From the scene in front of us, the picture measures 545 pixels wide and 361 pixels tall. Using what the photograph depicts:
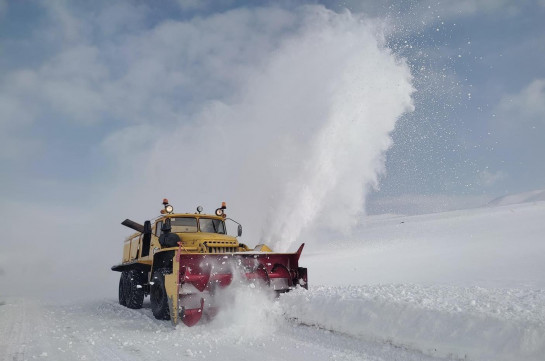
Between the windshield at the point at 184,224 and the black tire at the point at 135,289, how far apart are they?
230 centimetres

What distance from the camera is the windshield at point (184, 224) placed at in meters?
10.4

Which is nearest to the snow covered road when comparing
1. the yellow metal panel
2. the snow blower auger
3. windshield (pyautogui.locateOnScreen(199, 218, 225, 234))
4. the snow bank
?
the snow bank

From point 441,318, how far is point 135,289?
9.04 meters

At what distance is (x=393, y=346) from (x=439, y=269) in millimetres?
10734

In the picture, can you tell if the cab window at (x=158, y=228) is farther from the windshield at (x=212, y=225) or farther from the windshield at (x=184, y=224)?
the windshield at (x=212, y=225)

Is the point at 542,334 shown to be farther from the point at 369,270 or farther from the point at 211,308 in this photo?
the point at 369,270

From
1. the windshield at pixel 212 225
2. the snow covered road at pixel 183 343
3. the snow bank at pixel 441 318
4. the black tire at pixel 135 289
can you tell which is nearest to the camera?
the snow bank at pixel 441 318

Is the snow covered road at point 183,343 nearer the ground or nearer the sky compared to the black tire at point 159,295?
nearer the ground

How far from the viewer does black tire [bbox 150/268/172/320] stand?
8.81 meters

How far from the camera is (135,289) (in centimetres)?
1159

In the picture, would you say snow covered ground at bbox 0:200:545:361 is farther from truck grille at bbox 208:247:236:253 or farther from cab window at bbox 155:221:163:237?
cab window at bbox 155:221:163:237

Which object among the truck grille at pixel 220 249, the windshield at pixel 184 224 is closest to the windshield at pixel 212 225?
the windshield at pixel 184 224

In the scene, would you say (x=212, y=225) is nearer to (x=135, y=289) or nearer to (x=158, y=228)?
(x=158, y=228)

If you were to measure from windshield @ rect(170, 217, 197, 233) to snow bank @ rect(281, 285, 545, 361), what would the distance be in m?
3.97
